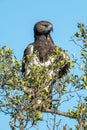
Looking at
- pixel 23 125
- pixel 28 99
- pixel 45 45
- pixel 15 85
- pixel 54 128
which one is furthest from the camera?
pixel 45 45

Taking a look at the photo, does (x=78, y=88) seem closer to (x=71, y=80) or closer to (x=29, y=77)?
(x=71, y=80)

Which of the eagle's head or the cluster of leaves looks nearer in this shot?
the cluster of leaves

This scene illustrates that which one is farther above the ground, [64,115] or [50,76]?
[50,76]

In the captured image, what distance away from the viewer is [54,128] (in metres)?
8.48

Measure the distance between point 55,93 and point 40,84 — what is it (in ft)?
1.06

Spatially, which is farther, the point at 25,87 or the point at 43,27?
the point at 43,27

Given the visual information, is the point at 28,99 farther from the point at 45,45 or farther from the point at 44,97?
the point at 45,45

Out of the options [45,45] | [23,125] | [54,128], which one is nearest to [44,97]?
[23,125]

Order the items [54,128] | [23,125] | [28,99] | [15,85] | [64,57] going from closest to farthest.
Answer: [54,128] → [23,125] → [28,99] → [15,85] → [64,57]

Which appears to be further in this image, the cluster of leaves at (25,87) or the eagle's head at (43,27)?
the eagle's head at (43,27)

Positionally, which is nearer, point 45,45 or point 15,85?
point 15,85

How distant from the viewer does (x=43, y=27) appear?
58.1 ft

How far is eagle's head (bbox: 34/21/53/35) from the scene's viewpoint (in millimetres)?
17547

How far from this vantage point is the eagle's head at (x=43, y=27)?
57.6 feet
